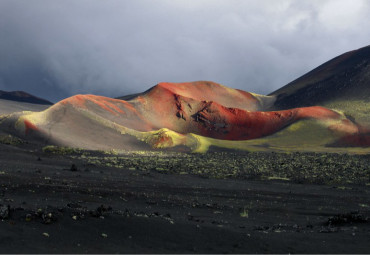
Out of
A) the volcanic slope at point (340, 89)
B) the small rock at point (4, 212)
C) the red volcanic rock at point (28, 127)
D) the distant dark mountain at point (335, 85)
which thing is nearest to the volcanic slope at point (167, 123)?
the red volcanic rock at point (28, 127)

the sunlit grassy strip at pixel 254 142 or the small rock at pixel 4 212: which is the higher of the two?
the sunlit grassy strip at pixel 254 142

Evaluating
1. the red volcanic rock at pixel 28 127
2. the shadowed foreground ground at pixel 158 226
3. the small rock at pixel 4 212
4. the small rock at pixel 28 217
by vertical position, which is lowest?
the shadowed foreground ground at pixel 158 226

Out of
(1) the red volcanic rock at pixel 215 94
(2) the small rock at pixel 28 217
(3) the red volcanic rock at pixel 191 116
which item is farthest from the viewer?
(1) the red volcanic rock at pixel 215 94

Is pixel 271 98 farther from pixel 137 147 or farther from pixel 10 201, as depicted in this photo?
pixel 10 201

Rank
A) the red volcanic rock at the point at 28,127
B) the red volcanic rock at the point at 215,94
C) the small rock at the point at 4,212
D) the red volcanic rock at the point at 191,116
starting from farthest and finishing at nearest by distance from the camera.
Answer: the red volcanic rock at the point at 215,94, the red volcanic rock at the point at 191,116, the red volcanic rock at the point at 28,127, the small rock at the point at 4,212

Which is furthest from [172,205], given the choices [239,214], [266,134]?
[266,134]

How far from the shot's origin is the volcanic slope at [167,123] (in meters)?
75.3

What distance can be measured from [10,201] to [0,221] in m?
4.34

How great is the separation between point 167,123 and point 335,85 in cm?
6489

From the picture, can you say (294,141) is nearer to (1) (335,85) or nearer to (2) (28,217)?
(1) (335,85)

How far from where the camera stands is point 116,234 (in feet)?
28.8

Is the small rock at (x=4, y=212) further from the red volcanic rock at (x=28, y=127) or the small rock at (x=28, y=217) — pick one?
the red volcanic rock at (x=28, y=127)

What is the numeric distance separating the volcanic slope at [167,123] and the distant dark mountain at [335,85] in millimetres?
20414

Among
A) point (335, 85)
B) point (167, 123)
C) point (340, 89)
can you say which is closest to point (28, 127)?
point (167, 123)
